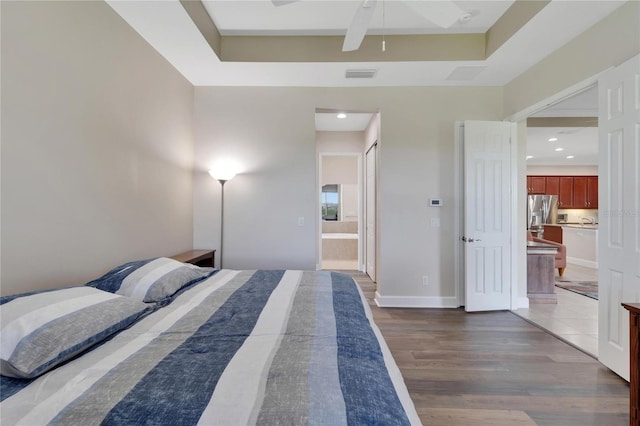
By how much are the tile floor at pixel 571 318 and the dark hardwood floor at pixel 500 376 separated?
17 centimetres

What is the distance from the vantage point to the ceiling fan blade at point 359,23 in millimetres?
1789

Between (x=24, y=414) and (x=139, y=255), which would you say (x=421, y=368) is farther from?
(x=139, y=255)

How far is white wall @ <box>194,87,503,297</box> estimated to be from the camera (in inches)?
140

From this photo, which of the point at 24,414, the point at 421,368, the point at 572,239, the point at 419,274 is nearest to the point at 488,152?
the point at 419,274

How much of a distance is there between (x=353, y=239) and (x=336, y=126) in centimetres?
278

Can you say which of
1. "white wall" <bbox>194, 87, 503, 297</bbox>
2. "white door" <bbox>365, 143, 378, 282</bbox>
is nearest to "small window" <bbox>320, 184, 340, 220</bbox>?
"white door" <bbox>365, 143, 378, 282</bbox>

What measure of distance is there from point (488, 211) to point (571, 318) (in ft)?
4.92

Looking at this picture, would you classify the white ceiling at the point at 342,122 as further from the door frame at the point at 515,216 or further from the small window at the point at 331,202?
the small window at the point at 331,202

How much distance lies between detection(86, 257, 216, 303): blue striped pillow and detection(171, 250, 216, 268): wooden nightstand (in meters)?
0.89

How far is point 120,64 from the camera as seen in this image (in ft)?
7.38

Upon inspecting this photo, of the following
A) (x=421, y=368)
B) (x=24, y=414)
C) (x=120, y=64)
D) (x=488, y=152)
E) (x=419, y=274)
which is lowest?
(x=421, y=368)

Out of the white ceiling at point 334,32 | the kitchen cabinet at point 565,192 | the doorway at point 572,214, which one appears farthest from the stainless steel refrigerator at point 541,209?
the white ceiling at point 334,32

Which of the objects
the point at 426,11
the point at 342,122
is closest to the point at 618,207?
the point at 426,11

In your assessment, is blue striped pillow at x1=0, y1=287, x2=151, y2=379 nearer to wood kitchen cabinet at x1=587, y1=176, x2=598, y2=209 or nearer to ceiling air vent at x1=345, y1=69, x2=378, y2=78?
ceiling air vent at x1=345, y1=69, x2=378, y2=78
